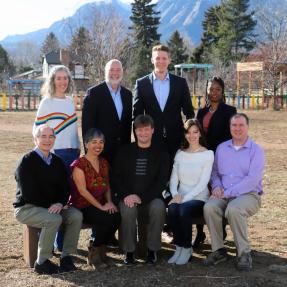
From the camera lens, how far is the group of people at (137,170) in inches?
190

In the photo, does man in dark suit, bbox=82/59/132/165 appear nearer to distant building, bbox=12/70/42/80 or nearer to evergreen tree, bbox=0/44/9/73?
evergreen tree, bbox=0/44/9/73

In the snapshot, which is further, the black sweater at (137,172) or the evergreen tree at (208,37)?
the evergreen tree at (208,37)

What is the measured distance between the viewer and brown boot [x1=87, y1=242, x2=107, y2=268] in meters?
4.89

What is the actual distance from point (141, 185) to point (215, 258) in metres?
Result: 1.04

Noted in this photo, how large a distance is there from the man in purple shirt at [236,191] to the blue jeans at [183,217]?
13cm

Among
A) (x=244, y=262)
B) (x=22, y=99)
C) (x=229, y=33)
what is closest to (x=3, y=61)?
(x=229, y=33)

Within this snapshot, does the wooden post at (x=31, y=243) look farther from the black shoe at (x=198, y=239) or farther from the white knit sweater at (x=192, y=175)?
the black shoe at (x=198, y=239)

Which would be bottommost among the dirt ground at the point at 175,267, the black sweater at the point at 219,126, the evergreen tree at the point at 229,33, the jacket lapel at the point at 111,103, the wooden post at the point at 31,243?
the dirt ground at the point at 175,267

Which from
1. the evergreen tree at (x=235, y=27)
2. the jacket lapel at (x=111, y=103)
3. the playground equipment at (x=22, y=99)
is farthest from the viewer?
the evergreen tree at (x=235, y=27)

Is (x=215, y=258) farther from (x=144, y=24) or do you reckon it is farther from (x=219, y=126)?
(x=144, y=24)

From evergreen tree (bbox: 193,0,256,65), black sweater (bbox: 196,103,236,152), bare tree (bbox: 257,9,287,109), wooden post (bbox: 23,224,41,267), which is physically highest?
evergreen tree (bbox: 193,0,256,65)

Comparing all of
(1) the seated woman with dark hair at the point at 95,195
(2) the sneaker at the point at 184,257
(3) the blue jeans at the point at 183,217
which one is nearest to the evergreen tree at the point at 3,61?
(1) the seated woman with dark hair at the point at 95,195

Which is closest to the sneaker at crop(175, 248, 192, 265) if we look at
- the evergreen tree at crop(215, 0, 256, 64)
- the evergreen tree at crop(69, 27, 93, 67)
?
the evergreen tree at crop(69, 27, 93, 67)

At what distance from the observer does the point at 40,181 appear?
475cm
